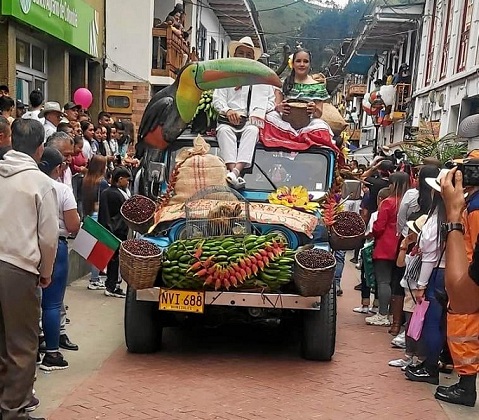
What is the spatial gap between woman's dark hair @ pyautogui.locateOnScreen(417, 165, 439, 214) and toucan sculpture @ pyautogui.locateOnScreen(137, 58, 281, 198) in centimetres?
169

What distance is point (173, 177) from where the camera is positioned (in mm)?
6715

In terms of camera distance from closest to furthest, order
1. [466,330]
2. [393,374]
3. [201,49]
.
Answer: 1. [466,330]
2. [393,374]
3. [201,49]

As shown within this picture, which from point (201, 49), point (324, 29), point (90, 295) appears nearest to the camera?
point (90, 295)

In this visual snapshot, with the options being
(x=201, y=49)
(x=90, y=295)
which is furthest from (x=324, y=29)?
(x=90, y=295)

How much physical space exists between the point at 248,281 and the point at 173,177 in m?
1.69

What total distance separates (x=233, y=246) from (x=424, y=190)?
7.29ft

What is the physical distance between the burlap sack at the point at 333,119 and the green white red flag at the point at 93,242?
122 inches

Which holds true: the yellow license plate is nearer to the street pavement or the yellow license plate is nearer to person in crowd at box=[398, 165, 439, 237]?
the street pavement

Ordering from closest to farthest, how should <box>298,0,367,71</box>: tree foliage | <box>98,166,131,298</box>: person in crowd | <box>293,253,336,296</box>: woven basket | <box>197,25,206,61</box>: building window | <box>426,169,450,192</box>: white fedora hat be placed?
<box>426,169,450,192</box>: white fedora hat, <box>293,253,336,296</box>: woven basket, <box>98,166,131,298</box>: person in crowd, <box>197,25,206,61</box>: building window, <box>298,0,367,71</box>: tree foliage

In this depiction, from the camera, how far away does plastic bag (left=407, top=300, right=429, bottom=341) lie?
17.8ft

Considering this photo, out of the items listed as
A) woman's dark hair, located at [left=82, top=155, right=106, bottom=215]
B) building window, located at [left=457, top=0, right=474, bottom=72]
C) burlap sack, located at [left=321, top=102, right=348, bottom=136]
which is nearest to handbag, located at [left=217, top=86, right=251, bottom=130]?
burlap sack, located at [left=321, top=102, right=348, bottom=136]

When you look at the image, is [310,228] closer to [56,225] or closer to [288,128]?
[288,128]

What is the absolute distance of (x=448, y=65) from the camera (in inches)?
758

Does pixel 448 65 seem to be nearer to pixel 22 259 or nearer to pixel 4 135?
pixel 4 135
